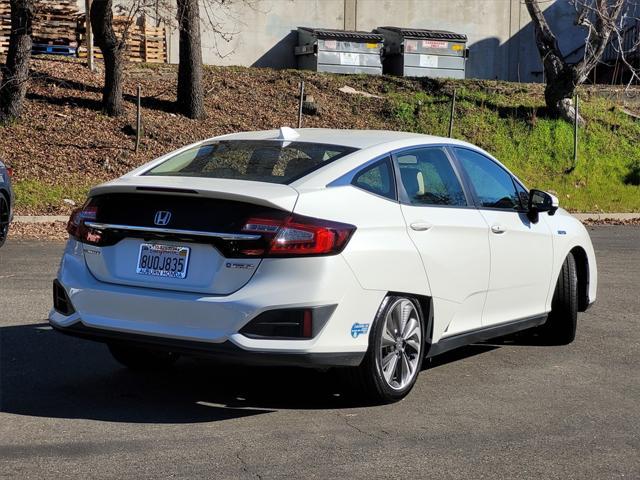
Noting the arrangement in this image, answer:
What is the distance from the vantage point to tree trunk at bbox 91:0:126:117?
22969 millimetres

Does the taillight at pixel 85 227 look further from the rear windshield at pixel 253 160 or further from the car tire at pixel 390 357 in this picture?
the car tire at pixel 390 357

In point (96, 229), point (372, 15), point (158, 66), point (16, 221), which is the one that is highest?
point (372, 15)

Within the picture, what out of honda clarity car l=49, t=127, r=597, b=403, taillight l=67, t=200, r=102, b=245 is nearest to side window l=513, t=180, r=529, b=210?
honda clarity car l=49, t=127, r=597, b=403

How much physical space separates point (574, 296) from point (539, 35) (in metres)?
20.4

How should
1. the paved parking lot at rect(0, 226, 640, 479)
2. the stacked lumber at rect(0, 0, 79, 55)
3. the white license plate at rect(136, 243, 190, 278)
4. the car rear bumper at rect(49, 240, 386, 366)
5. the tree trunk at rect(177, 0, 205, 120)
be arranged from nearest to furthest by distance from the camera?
the paved parking lot at rect(0, 226, 640, 479) → the car rear bumper at rect(49, 240, 386, 366) → the white license plate at rect(136, 243, 190, 278) → the tree trunk at rect(177, 0, 205, 120) → the stacked lumber at rect(0, 0, 79, 55)

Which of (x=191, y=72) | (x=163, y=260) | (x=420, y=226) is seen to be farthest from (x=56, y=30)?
(x=163, y=260)

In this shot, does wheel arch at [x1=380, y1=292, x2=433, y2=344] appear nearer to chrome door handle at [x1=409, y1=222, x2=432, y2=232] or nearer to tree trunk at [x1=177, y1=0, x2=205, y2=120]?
chrome door handle at [x1=409, y1=222, x2=432, y2=232]

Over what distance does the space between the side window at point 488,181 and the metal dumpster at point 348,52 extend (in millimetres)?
23715

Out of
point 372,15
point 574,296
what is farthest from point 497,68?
point 574,296

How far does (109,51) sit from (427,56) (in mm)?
12095

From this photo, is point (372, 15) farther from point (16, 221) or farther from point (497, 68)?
point (16, 221)

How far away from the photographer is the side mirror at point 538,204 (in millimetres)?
7786

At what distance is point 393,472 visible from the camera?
200 inches

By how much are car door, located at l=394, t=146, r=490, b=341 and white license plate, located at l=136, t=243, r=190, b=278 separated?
139 cm
